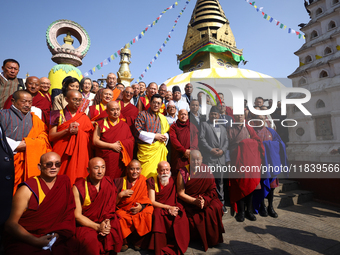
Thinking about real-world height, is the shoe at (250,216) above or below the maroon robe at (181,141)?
below

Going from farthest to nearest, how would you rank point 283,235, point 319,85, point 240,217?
point 319,85 < point 240,217 < point 283,235

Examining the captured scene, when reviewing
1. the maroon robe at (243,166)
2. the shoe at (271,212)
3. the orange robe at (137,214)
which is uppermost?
the maroon robe at (243,166)

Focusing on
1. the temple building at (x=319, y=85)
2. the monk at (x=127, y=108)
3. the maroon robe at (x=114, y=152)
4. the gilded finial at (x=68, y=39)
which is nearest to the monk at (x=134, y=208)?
the maroon robe at (x=114, y=152)

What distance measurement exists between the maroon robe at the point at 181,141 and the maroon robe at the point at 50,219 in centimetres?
194

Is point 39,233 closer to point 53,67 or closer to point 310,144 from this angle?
point 53,67

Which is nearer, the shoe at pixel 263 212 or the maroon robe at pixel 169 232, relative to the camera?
the maroon robe at pixel 169 232

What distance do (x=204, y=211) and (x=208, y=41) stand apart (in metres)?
21.6

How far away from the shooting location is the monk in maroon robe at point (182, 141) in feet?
12.2

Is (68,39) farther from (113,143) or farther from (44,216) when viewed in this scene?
(44,216)

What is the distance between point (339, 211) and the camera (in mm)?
4590

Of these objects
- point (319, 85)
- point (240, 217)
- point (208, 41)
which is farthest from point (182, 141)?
point (208, 41)

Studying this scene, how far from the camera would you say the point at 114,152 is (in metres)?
3.34

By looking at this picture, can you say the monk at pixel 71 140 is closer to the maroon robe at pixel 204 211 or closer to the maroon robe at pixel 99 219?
the maroon robe at pixel 99 219

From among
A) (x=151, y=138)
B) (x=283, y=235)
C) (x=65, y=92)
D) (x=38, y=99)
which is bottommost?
(x=283, y=235)
